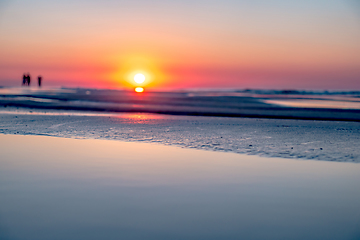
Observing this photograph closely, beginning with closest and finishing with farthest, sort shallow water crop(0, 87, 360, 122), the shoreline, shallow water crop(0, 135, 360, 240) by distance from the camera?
1. shallow water crop(0, 135, 360, 240)
2. the shoreline
3. shallow water crop(0, 87, 360, 122)

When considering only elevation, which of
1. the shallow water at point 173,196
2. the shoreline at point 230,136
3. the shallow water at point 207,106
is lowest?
the shallow water at point 173,196

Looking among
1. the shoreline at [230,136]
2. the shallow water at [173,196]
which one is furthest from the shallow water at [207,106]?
the shallow water at [173,196]

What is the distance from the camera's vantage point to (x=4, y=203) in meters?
4.52

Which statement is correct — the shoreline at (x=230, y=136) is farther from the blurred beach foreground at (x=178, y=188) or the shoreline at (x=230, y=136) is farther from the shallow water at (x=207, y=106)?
the shallow water at (x=207, y=106)

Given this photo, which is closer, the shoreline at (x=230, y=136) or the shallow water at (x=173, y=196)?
the shallow water at (x=173, y=196)

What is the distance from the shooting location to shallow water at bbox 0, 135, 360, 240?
3826mm

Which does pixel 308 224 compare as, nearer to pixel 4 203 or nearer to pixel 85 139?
pixel 4 203

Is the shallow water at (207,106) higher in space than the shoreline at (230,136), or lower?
higher

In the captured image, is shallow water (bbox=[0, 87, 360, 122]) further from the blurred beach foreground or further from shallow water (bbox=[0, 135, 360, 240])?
shallow water (bbox=[0, 135, 360, 240])

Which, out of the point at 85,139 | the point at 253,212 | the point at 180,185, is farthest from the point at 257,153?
the point at 85,139

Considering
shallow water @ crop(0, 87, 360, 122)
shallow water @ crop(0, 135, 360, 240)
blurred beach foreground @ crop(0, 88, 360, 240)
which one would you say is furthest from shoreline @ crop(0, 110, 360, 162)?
shallow water @ crop(0, 87, 360, 122)

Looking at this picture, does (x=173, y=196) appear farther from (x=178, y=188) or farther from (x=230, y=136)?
(x=230, y=136)

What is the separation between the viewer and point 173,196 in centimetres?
495

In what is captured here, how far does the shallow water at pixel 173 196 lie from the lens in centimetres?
383
